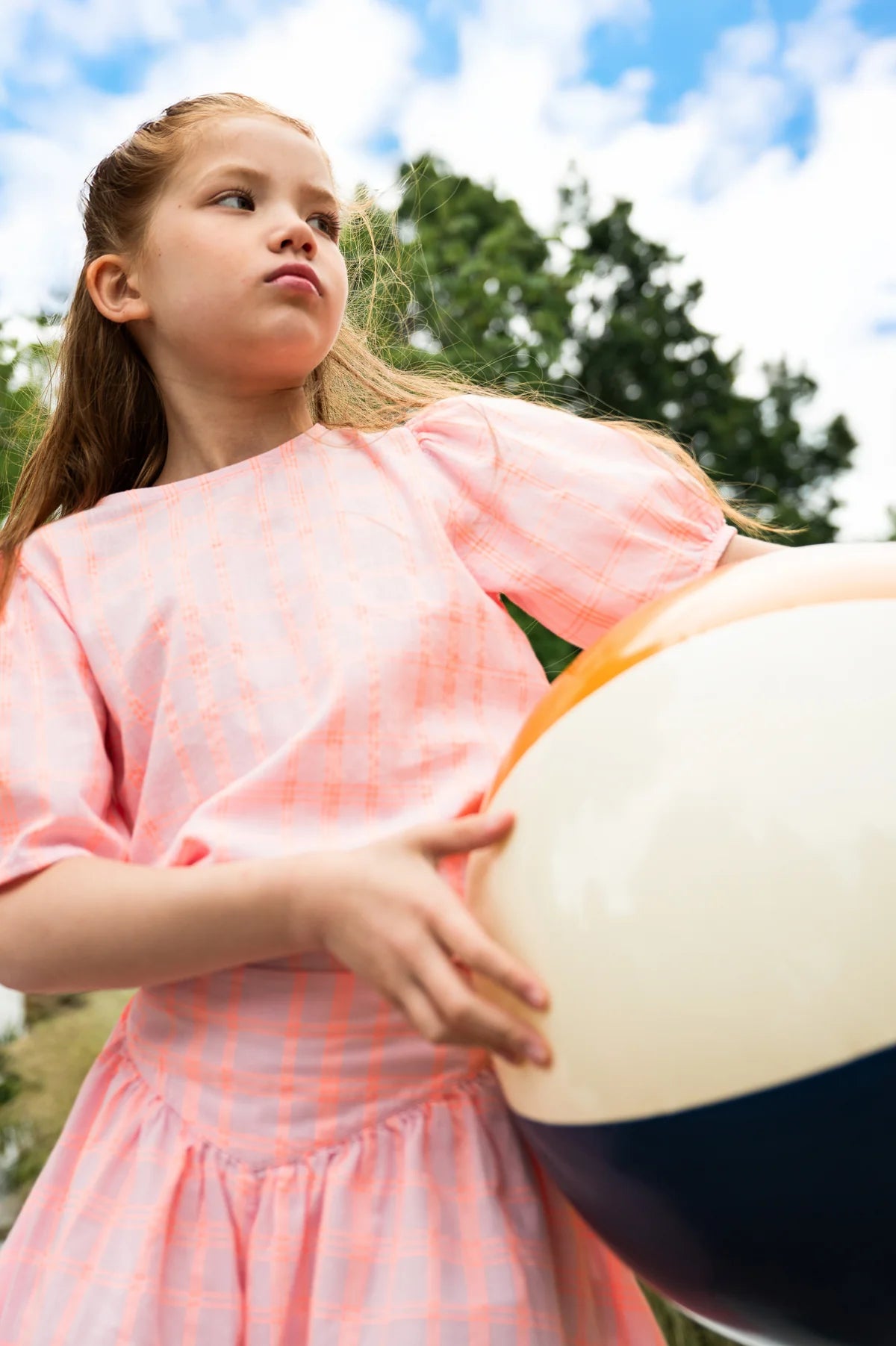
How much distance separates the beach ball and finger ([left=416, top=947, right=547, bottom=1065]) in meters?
0.02

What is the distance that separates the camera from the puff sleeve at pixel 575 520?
5.19ft

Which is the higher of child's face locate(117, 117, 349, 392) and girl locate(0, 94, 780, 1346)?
child's face locate(117, 117, 349, 392)

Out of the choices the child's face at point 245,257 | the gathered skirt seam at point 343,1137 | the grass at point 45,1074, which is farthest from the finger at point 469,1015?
the grass at point 45,1074

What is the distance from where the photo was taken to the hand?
1.08 meters

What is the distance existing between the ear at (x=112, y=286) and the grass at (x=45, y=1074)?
499cm

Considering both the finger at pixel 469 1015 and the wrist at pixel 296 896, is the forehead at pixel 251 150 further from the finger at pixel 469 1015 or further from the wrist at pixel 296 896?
the finger at pixel 469 1015

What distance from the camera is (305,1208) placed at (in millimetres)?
1310

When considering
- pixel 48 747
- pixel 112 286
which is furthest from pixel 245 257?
pixel 48 747

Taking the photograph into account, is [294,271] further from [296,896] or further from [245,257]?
[296,896]

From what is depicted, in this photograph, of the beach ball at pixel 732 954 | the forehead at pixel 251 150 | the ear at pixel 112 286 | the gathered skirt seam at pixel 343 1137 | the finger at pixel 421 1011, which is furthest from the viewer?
the ear at pixel 112 286

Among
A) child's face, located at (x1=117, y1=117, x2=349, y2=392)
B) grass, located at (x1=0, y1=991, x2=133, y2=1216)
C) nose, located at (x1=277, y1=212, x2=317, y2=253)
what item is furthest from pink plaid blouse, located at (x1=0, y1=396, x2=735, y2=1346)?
grass, located at (x1=0, y1=991, x2=133, y2=1216)

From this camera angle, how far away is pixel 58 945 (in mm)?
1348

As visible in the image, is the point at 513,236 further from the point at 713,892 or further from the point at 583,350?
the point at 713,892

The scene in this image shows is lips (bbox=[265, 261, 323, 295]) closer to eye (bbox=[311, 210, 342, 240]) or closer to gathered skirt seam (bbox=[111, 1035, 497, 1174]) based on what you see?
eye (bbox=[311, 210, 342, 240])
